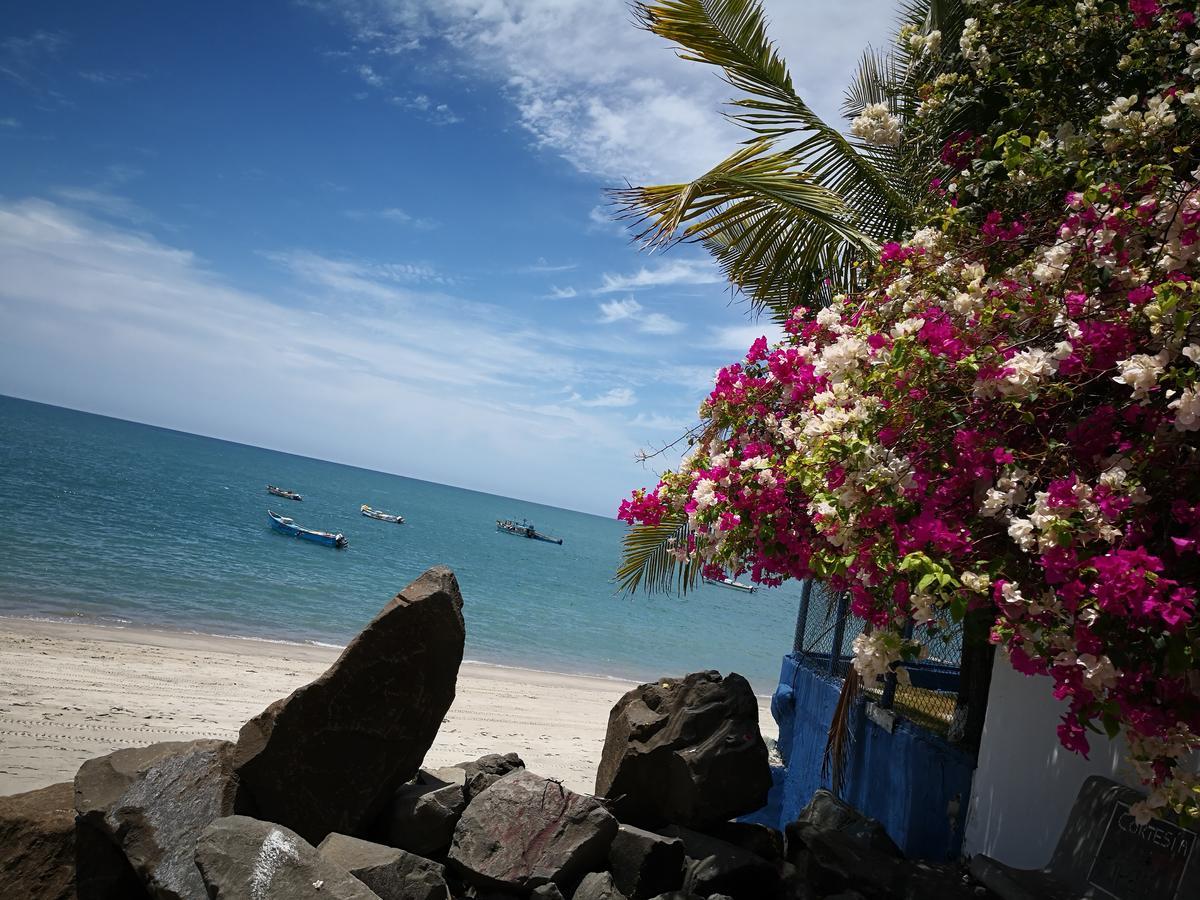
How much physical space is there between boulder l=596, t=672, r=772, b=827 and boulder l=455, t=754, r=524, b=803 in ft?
2.59

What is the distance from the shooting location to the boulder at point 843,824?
5.08m

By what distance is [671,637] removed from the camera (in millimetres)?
38031

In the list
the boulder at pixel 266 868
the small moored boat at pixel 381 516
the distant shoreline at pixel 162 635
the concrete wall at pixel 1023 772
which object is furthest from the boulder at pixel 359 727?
the small moored boat at pixel 381 516

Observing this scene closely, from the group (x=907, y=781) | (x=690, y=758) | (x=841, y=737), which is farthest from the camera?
(x=841, y=737)

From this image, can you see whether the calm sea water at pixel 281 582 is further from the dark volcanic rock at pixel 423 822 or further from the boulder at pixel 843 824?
the dark volcanic rock at pixel 423 822

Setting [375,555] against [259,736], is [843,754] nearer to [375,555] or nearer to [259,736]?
[259,736]

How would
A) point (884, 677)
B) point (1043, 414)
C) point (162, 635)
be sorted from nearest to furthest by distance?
point (1043, 414), point (884, 677), point (162, 635)

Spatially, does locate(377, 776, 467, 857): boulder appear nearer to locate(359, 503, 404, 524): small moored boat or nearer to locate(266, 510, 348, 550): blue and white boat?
locate(266, 510, 348, 550): blue and white boat

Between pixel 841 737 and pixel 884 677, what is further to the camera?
pixel 884 677

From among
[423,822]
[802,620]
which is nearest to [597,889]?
[423,822]

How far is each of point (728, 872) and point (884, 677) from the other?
2.69 meters

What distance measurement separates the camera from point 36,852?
15.7 ft

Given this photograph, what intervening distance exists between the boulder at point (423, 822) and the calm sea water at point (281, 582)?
126 inches

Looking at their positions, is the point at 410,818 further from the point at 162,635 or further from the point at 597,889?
the point at 162,635
